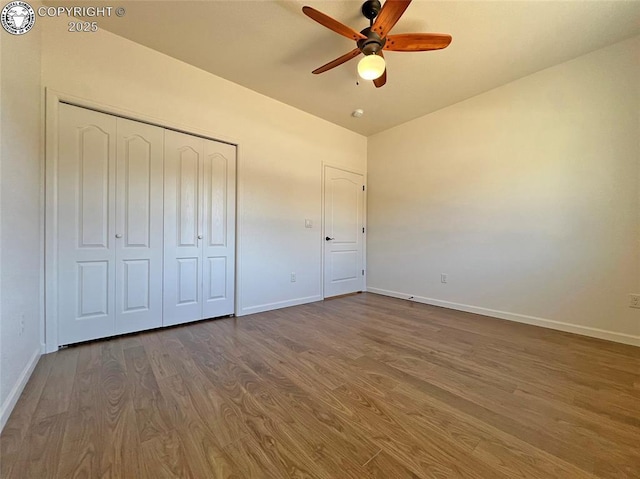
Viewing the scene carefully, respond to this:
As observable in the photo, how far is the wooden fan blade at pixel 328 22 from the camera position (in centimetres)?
160

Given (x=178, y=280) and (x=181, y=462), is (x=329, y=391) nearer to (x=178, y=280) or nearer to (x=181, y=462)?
(x=181, y=462)

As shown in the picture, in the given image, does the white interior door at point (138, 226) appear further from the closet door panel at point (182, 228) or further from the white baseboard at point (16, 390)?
the white baseboard at point (16, 390)

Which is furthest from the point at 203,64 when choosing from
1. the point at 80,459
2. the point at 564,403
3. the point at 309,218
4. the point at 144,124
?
the point at 564,403

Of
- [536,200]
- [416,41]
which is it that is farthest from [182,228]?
[536,200]

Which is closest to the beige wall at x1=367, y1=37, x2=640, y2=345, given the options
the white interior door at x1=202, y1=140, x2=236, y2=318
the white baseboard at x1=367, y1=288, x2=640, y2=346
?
the white baseboard at x1=367, y1=288, x2=640, y2=346

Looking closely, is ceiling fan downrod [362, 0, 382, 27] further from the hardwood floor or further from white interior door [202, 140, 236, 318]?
the hardwood floor

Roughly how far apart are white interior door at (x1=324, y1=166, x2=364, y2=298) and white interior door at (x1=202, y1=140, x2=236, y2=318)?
1468 millimetres

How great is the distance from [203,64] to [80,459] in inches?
127

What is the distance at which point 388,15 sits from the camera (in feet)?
5.50

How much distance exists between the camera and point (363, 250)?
446cm

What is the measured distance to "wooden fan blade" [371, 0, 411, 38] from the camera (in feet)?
5.15

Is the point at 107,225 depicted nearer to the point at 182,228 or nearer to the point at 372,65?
the point at 182,228

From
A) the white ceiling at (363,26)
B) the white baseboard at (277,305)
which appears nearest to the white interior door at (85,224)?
the white ceiling at (363,26)

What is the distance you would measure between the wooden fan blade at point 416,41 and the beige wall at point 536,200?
1.74 m
